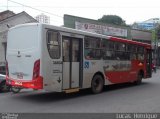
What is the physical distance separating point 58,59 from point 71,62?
85 cm

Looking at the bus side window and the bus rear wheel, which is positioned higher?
the bus side window

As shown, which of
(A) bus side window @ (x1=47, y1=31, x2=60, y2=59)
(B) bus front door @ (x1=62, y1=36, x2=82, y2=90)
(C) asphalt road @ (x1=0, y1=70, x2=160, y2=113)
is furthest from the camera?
(B) bus front door @ (x1=62, y1=36, x2=82, y2=90)

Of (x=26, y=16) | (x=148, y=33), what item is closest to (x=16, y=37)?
(x=26, y=16)

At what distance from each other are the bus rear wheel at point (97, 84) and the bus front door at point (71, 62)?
1.24 m

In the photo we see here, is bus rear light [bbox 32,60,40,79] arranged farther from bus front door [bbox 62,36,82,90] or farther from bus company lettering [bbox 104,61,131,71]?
bus company lettering [bbox 104,61,131,71]

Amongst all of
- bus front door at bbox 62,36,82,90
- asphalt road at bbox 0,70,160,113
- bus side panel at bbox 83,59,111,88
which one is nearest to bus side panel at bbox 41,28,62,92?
bus front door at bbox 62,36,82,90

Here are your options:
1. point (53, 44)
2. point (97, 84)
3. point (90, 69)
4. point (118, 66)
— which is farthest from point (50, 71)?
point (118, 66)

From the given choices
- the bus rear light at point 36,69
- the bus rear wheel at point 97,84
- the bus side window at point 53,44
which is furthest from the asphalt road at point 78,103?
the bus side window at point 53,44

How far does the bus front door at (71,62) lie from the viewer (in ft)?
38.4

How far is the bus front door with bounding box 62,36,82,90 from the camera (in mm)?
11719

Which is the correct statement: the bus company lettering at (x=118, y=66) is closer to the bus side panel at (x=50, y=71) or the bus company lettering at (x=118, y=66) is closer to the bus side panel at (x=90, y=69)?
the bus side panel at (x=90, y=69)

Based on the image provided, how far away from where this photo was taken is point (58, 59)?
1133 cm

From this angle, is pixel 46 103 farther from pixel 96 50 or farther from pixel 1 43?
pixel 1 43

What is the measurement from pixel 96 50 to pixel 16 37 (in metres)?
3.90
